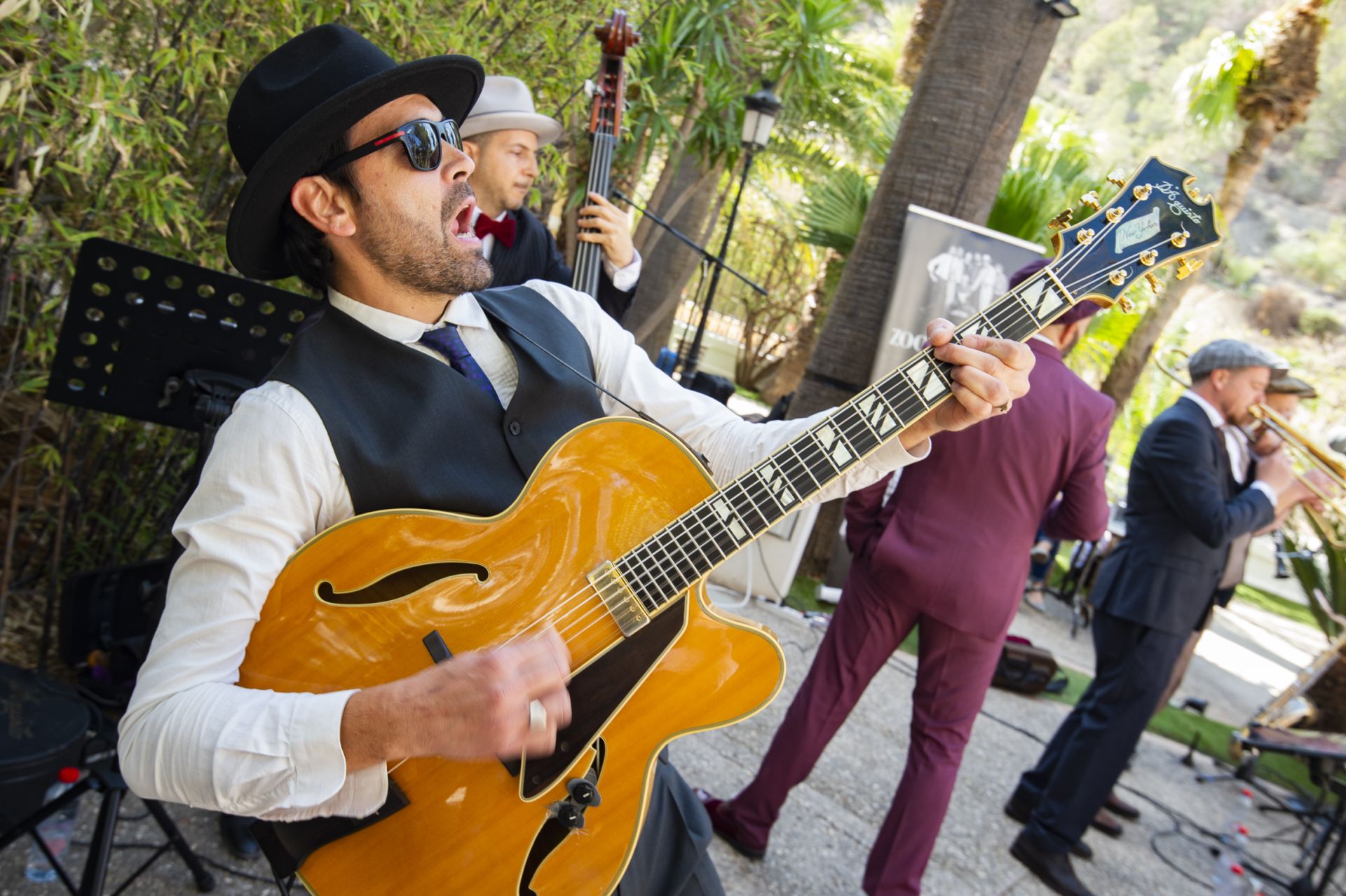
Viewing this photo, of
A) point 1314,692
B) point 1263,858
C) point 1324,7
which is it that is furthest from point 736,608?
point 1324,7

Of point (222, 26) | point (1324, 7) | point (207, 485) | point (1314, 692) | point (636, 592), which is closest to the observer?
point (207, 485)

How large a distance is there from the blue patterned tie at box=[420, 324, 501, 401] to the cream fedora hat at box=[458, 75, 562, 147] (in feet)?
6.05

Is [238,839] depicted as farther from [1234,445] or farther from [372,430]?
[1234,445]

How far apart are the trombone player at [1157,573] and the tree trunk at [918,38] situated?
8600 mm

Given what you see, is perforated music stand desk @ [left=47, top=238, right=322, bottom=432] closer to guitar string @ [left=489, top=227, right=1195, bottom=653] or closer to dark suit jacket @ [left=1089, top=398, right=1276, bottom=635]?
guitar string @ [left=489, top=227, right=1195, bottom=653]

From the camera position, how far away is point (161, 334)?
2250mm

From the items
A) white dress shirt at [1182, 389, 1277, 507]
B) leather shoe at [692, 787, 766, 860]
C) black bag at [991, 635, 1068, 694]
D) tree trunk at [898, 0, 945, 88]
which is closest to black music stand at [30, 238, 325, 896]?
leather shoe at [692, 787, 766, 860]

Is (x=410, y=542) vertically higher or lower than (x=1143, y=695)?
higher

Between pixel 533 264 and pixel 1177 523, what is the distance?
297 cm

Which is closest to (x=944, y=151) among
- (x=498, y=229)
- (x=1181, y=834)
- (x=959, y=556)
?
(x=498, y=229)

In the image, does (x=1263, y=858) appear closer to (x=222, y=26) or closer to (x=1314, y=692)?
(x=1314, y=692)

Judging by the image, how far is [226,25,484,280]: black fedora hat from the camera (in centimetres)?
149

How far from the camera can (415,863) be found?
144 centimetres

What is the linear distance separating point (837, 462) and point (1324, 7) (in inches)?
461
